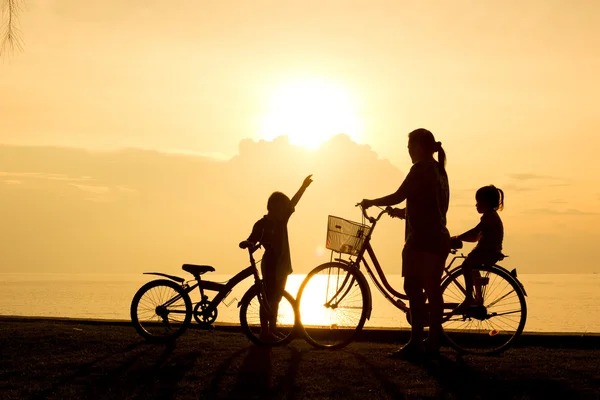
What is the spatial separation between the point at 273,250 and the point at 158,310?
1790mm

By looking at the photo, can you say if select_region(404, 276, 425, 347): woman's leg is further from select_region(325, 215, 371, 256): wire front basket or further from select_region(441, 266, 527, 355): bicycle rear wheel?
select_region(325, 215, 371, 256): wire front basket

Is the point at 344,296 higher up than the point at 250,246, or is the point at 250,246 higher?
the point at 250,246

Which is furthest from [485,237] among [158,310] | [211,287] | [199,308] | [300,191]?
[158,310]

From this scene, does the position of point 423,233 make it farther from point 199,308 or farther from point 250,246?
point 199,308

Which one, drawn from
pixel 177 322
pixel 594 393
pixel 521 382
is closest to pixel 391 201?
pixel 521 382

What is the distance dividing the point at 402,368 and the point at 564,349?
2879 mm

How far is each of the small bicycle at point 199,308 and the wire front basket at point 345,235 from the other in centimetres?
98

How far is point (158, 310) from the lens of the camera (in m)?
9.16

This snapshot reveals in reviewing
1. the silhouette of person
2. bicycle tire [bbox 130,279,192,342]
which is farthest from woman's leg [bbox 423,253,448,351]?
bicycle tire [bbox 130,279,192,342]

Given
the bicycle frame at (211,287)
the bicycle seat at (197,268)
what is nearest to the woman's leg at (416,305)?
the bicycle frame at (211,287)

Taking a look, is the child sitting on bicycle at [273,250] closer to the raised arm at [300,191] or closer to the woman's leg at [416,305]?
the raised arm at [300,191]

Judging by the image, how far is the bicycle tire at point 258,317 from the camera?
865 centimetres

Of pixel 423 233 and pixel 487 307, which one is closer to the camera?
pixel 423 233

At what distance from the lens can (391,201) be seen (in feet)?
25.4
